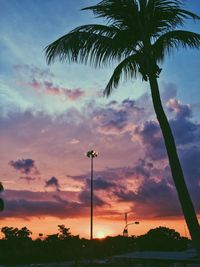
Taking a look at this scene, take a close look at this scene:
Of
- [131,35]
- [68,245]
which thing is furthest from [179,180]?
[68,245]

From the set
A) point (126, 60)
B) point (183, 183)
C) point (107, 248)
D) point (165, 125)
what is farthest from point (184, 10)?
point (107, 248)

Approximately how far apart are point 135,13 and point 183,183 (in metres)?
4.83

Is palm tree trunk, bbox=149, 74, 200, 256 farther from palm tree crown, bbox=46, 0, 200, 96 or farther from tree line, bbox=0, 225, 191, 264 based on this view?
tree line, bbox=0, 225, 191, 264

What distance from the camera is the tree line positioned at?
122 metres

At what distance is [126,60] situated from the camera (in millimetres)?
10406

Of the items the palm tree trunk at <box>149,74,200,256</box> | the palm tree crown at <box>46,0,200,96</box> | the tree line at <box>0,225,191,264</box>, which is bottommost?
the palm tree trunk at <box>149,74,200,256</box>

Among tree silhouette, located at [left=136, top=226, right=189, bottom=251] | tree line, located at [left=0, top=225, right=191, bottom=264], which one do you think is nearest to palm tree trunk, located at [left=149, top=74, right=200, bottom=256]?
tree line, located at [left=0, top=225, right=191, bottom=264]

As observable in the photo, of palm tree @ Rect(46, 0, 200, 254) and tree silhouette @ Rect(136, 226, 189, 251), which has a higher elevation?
tree silhouette @ Rect(136, 226, 189, 251)

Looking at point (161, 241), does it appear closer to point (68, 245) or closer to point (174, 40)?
point (68, 245)

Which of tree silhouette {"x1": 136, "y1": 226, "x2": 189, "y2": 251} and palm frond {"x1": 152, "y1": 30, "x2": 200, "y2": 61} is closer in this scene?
palm frond {"x1": 152, "y1": 30, "x2": 200, "y2": 61}

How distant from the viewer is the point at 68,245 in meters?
134

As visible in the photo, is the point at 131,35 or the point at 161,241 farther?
the point at 161,241

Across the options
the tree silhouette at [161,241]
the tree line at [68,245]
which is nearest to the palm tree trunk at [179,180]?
the tree line at [68,245]

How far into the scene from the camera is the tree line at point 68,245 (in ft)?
401
